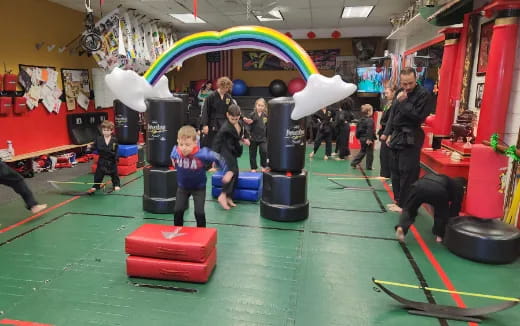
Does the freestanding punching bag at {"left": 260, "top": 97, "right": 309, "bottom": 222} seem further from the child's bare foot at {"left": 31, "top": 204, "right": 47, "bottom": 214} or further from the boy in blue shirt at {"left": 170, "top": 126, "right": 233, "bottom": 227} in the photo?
the child's bare foot at {"left": 31, "top": 204, "right": 47, "bottom": 214}

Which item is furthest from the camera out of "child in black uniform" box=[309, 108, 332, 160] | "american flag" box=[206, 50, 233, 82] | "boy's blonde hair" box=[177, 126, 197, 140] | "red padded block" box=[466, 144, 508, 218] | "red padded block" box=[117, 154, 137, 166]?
"american flag" box=[206, 50, 233, 82]

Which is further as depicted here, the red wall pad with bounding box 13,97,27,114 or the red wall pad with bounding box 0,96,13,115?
the red wall pad with bounding box 13,97,27,114

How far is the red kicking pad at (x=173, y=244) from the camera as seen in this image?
10.1ft

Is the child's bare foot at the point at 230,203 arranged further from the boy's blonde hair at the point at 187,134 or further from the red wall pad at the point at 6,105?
the red wall pad at the point at 6,105

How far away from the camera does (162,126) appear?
15.7 ft

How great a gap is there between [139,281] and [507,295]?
3061mm

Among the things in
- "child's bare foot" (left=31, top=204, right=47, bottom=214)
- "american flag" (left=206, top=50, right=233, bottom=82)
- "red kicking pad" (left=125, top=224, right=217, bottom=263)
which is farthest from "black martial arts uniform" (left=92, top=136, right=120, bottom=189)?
"american flag" (left=206, top=50, right=233, bottom=82)

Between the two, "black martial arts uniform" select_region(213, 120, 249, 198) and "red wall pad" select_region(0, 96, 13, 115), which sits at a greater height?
"red wall pad" select_region(0, 96, 13, 115)

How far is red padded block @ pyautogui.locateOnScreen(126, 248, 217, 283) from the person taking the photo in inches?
121

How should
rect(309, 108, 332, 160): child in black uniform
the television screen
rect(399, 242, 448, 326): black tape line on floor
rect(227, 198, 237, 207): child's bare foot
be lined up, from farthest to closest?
the television screen < rect(309, 108, 332, 160): child in black uniform < rect(227, 198, 237, 207): child's bare foot < rect(399, 242, 448, 326): black tape line on floor

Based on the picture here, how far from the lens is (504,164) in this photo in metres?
4.03

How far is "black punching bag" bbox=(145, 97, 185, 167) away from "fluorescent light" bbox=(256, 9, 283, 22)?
6017mm

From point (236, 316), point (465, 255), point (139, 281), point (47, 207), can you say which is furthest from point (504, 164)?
point (47, 207)

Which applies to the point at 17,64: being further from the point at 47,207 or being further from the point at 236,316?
the point at 236,316
